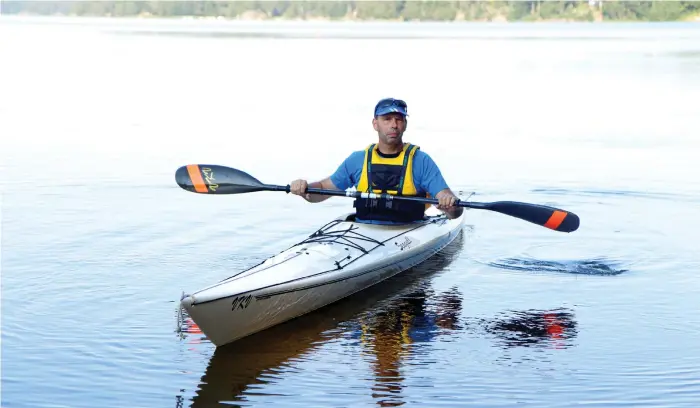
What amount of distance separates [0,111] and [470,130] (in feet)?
33.7

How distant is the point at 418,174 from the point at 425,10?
94334 mm

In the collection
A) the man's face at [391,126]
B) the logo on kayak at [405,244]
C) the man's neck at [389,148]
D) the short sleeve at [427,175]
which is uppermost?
the man's face at [391,126]

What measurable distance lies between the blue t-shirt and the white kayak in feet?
1.11

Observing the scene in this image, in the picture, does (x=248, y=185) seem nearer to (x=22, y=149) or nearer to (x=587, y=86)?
(x=22, y=149)

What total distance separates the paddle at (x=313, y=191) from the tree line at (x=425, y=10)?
289 feet

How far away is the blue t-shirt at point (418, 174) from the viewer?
928 cm

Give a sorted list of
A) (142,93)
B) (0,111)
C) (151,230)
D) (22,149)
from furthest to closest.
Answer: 1. (142,93)
2. (0,111)
3. (22,149)
4. (151,230)

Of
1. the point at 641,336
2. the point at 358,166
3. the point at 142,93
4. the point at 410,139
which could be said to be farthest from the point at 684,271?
the point at 142,93

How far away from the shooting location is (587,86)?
31438 mm

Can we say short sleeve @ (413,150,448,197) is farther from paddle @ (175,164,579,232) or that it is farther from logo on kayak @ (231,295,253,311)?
logo on kayak @ (231,295,253,311)

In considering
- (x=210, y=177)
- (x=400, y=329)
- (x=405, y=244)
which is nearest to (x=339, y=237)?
(x=405, y=244)

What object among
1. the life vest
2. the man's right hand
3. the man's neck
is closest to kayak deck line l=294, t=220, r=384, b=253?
the life vest

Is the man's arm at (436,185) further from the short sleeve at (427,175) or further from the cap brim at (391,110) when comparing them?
the cap brim at (391,110)

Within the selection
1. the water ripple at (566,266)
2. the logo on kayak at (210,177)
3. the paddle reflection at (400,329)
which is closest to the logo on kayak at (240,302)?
the paddle reflection at (400,329)
